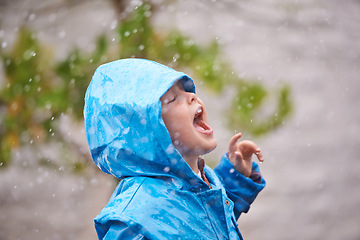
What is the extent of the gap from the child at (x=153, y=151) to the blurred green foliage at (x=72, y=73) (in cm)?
90

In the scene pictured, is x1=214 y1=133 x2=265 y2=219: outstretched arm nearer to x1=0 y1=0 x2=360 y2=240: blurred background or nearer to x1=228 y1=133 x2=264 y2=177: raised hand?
x1=228 y1=133 x2=264 y2=177: raised hand

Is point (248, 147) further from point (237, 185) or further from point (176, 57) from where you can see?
point (176, 57)

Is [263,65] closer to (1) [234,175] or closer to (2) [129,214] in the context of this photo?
(1) [234,175]

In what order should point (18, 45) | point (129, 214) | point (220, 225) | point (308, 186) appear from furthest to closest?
point (308, 186) < point (18, 45) < point (220, 225) < point (129, 214)

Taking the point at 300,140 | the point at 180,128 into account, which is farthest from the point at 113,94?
the point at 300,140

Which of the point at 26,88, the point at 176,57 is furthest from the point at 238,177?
the point at 26,88

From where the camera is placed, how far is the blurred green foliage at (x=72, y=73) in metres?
1.82

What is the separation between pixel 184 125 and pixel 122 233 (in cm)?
25

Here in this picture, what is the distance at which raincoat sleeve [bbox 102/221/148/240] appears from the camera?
0.81 metres

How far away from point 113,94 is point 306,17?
2.81m

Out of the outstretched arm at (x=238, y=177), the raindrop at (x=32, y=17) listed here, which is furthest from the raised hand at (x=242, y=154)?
the raindrop at (x=32, y=17)

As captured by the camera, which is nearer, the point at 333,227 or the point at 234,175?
the point at 234,175

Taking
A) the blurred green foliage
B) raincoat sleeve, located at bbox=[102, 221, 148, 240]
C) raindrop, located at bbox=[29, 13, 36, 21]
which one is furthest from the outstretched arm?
raindrop, located at bbox=[29, 13, 36, 21]

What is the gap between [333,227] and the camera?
3.07 metres
